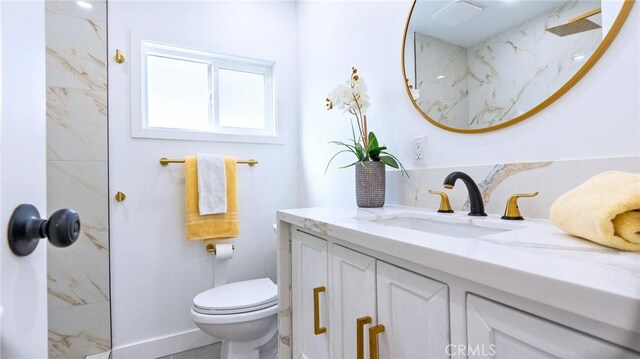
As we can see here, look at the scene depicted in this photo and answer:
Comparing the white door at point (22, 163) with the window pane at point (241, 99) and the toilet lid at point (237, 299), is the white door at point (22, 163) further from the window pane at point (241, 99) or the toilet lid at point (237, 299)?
the window pane at point (241, 99)

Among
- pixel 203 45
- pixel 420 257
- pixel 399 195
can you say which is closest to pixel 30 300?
pixel 420 257

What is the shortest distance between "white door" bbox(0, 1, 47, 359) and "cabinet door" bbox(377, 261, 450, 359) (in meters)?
0.60

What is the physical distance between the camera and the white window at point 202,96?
70.1 inches

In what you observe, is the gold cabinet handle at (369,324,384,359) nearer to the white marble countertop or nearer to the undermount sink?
the white marble countertop

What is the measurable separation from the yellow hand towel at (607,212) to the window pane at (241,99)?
1896 millimetres

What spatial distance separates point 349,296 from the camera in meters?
0.75

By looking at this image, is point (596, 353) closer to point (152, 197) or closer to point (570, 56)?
point (570, 56)

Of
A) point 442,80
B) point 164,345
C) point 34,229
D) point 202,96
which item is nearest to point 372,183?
point 442,80

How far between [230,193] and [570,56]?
5.48 feet

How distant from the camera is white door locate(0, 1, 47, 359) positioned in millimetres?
374

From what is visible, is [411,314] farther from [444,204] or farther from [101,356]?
[101,356]

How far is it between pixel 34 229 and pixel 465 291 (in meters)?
0.65

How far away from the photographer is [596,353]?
0.31m

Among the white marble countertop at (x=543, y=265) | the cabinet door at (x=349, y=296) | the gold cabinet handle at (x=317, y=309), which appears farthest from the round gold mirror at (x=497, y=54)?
the gold cabinet handle at (x=317, y=309)
